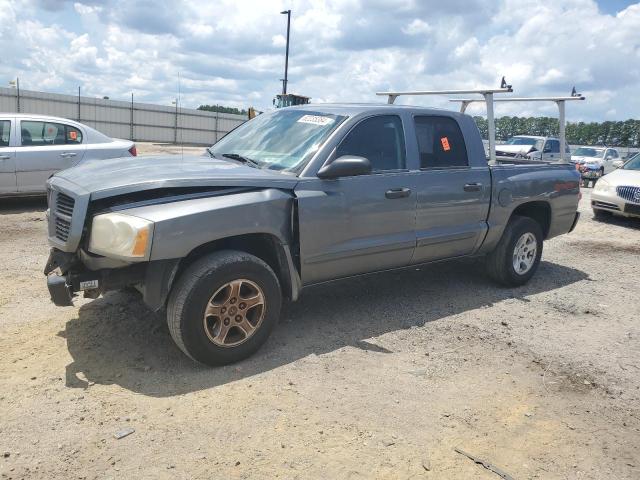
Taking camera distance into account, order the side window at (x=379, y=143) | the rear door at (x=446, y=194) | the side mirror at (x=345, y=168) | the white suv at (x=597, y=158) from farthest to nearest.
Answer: the white suv at (x=597, y=158) < the rear door at (x=446, y=194) < the side window at (x=379, y=143) < the side mirror at (x=345, y=168)

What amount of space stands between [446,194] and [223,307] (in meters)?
2.42

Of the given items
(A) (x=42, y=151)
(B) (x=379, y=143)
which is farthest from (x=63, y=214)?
(A) (x=42, y=151)

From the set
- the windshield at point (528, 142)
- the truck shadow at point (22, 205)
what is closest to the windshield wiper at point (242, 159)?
the truck shadow at point (22, 205)

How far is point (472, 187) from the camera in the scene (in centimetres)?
535

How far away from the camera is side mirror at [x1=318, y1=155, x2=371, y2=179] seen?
413 cm

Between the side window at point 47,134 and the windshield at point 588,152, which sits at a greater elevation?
the windshield at point 588,152

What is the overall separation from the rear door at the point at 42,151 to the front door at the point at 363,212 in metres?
6.40

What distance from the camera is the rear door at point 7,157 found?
8.66 meters

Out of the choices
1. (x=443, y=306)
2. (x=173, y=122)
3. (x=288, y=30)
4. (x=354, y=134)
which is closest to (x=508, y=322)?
(x=443, y=306)

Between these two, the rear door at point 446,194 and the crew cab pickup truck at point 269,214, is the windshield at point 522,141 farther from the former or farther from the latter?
the rear door at point 446,194

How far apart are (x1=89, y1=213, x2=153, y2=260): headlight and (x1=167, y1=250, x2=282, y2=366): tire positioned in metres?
0.40

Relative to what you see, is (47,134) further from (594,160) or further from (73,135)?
(594,160)

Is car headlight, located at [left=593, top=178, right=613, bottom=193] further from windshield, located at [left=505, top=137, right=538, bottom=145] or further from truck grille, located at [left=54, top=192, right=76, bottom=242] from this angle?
truck grille, located at [left=54, top=192, right=76, bottom=242]

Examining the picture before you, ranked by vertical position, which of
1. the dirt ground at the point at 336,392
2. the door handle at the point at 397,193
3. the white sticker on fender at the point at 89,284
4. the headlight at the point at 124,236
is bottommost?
the dirt ground at the point at 336,392
